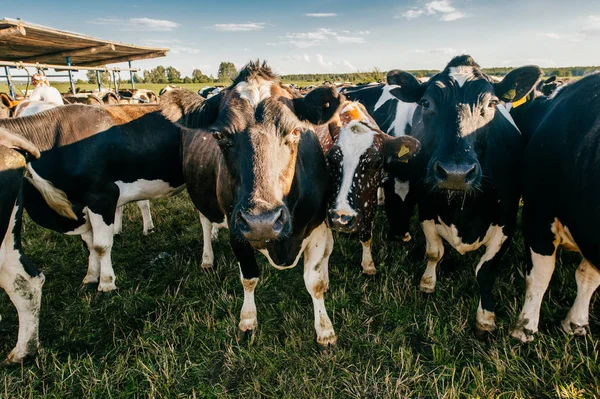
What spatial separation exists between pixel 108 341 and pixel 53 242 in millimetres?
2833

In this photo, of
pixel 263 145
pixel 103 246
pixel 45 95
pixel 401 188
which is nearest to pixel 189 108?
pixel 263 145

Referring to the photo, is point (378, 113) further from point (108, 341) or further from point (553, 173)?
point (108, 341)

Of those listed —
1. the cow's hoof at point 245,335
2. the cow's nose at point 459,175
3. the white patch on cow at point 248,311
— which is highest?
the cow's nose at point 459,175

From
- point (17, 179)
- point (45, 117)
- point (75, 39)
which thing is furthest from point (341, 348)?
point (75, 39)

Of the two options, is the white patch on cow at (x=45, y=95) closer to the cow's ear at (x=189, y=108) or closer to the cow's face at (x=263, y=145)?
the cow's ear at (x=189, y=108)

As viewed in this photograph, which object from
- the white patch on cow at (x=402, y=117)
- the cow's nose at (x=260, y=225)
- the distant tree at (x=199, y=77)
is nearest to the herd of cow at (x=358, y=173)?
the cow's nose at (x=260, y=225)

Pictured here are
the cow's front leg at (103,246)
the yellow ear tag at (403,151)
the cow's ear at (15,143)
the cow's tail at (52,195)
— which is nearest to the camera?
the cow's ear at (15,143)

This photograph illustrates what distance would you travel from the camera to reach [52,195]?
3.96 meters

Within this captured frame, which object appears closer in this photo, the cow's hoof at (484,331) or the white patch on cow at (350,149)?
the white patch on cow at (350,149)

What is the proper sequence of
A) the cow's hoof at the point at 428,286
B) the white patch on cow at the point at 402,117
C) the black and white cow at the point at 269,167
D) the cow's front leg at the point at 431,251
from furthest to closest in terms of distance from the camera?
the white patch on cow at the point at 402,117 → the cow's hoof at the point at 428,286 → the cow's front leg at the point at 431,251 → the black and white cow at the point at 269,167

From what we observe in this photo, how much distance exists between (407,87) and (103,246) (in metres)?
3.70

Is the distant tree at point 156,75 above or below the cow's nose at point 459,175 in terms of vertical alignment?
above

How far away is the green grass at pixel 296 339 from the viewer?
8.61 ft

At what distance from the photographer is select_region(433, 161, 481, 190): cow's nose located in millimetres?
2527
